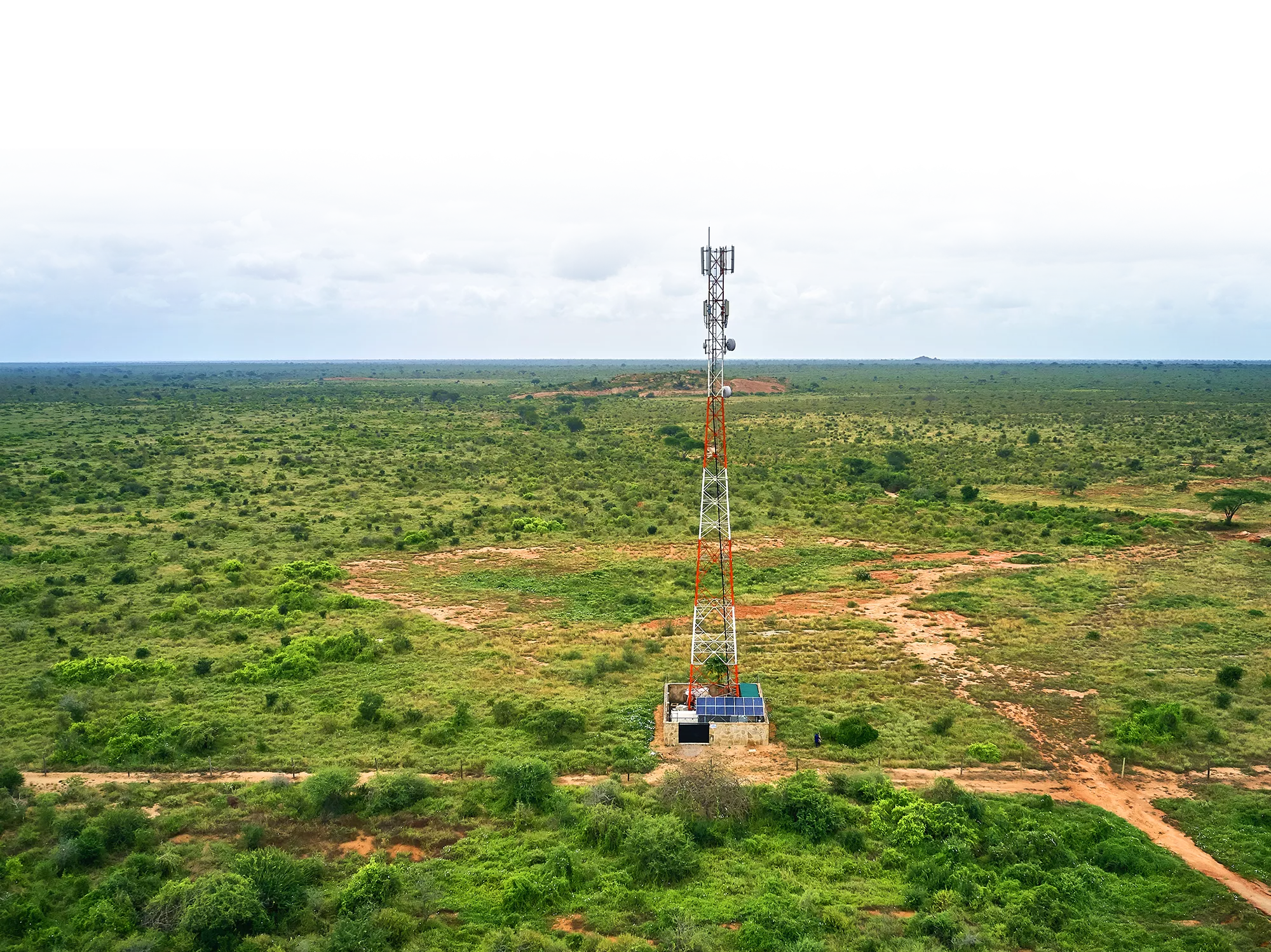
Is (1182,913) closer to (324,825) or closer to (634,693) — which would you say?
(634,693)

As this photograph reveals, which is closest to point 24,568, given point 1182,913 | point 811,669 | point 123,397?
point 811,669

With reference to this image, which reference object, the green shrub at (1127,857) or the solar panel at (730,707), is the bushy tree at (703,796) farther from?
the green shrub at (1127,857)

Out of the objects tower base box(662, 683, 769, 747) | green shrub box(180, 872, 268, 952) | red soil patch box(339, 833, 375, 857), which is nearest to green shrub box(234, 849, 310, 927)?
green shrub box(180, 872, 268, 952)

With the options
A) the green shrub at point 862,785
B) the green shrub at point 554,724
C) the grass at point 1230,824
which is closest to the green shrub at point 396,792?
the green shrub at point 554,724

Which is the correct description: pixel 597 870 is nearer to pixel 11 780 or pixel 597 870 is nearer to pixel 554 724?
pixel 554 724

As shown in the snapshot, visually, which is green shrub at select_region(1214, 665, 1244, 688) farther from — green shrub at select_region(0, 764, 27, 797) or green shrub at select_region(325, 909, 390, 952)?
green shrub at select_region(0, 764, 27, 797)

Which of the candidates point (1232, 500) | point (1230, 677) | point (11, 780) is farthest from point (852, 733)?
point (1232, 500)
